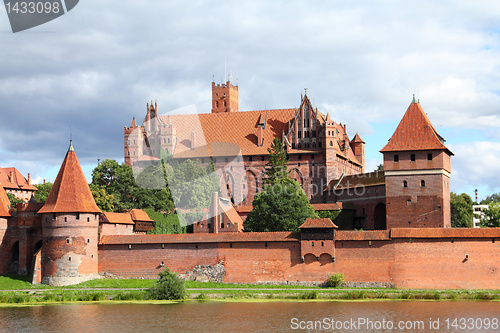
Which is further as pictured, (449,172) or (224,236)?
(449,172)

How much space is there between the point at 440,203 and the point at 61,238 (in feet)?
83.4

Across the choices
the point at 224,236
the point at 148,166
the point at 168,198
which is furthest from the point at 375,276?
the point at 148,166

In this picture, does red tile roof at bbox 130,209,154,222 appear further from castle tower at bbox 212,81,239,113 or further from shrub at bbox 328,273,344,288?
castle tower at bbox 212,81,239,113

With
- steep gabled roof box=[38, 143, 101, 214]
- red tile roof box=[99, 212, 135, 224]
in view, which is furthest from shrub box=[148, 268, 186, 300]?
red tile roof box=[99, 212, 135, 224]

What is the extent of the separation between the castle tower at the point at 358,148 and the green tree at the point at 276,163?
34.4 feet

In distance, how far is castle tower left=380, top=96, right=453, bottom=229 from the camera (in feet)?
173

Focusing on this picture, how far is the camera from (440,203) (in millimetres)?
52500

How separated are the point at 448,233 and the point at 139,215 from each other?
2288cm

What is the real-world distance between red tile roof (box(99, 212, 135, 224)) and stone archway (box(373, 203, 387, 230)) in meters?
19.4

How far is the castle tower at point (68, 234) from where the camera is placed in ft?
151

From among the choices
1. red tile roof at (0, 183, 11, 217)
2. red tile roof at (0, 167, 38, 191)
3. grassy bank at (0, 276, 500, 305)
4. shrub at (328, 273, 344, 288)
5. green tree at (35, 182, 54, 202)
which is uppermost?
red tile roof at (0, 167, 38, 191)

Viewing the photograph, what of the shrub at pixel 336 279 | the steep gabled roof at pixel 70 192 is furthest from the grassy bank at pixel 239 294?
the steep gabled roof at pixel 70 192

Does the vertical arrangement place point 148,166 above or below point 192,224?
above

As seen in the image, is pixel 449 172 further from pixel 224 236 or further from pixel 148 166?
pixel 148 166
